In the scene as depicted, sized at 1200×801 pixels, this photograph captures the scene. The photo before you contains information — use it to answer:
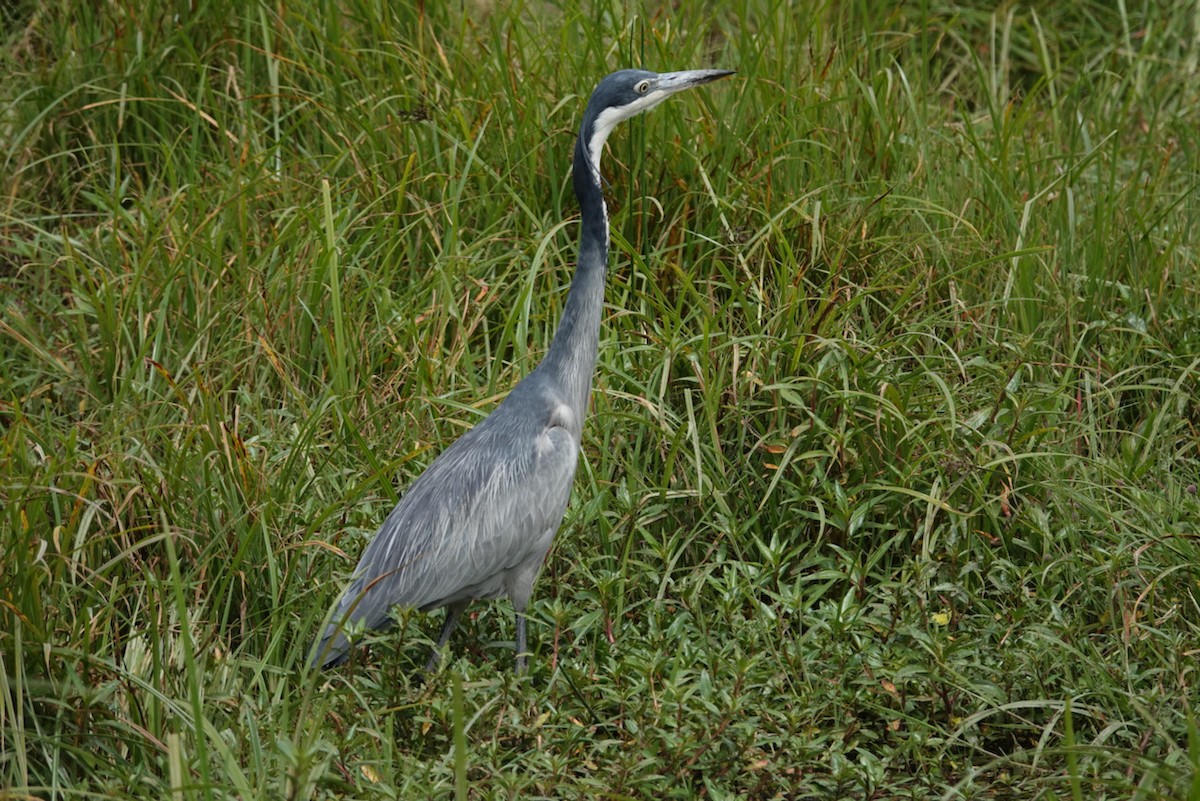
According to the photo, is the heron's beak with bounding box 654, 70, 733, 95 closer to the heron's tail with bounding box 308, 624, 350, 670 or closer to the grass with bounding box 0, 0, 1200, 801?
the grass with bounding box 0, 0, 1200, 801

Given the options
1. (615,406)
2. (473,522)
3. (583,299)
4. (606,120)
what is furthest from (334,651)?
(606,120)

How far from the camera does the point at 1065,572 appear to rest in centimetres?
369

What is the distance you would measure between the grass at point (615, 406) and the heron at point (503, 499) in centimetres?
13

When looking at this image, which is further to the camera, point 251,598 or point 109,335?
point 109,335

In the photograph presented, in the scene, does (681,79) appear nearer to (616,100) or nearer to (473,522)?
(616,100)

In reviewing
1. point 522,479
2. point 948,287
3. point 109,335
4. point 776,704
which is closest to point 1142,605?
point 776,704

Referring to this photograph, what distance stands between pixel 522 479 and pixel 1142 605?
1713 millimetres

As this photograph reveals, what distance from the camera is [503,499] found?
3.52 meters

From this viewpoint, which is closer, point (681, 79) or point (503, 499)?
point (503, 499)

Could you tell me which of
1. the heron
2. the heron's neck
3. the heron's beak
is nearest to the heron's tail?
the heron

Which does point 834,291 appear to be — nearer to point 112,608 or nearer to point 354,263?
point 354,263

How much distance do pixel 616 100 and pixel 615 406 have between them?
977 mm

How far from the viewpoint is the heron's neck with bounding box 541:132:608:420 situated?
3707mm

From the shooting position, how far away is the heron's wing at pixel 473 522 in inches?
138
